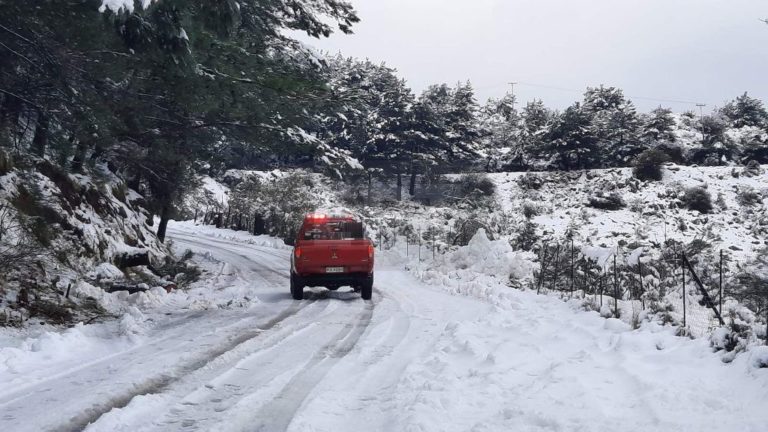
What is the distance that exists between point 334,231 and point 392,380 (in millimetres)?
8047

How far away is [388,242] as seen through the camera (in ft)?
95.0

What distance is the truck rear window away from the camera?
43.6 feet

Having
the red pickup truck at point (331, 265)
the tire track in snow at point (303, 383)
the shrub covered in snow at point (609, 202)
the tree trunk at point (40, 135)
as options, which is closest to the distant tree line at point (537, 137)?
the shrub covered in snow at point (609, 202)

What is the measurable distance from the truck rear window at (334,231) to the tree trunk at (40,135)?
583cm

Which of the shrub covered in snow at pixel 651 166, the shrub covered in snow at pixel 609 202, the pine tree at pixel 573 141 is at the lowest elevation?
the shrub covered in snow at pixel 609 202

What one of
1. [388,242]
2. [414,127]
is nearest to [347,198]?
[414,127]

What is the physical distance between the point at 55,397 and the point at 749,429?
552 cm

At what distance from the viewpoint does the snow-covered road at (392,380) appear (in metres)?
4.21

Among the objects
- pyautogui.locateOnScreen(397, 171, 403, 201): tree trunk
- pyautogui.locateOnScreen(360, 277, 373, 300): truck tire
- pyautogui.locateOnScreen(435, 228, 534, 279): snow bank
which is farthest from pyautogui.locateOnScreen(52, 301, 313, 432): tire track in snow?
pyautogui.locateOnScreen(397, 171, 403, 201): tree trunk

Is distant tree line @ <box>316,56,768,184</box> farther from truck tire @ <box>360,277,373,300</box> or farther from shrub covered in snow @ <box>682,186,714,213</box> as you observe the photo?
truck tire @ <box>360,277,373,300</box>

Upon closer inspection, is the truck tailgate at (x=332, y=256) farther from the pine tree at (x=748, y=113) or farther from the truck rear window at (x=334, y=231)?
the pine tree at (x=748, y=113)

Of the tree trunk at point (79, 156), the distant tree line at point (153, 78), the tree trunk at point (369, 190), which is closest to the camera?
the distant tree line at point (153, 78)

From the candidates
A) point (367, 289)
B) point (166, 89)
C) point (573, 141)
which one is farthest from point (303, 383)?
point (573, 141)

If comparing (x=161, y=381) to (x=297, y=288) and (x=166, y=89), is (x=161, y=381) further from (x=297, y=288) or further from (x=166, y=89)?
(x=297, y=288)
